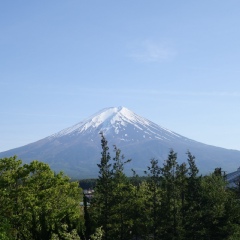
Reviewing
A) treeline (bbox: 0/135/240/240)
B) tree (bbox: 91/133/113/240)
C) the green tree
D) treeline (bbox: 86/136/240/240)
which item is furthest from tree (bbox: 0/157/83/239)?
the green tree

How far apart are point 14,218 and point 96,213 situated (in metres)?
10.7

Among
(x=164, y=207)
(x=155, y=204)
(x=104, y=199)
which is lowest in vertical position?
(x=164, y=207)

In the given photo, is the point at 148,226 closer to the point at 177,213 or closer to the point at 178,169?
the point at 177,213

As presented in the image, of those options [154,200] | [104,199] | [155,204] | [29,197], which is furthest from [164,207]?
[29,197]

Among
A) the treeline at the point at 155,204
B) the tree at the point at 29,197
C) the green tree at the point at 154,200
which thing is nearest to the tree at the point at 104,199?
the treeline at the point at 155,204

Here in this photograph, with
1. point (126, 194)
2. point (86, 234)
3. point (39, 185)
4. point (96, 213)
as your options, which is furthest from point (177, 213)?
point (86, 234)

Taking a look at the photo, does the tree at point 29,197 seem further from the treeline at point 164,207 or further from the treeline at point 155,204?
the treeline at point 164,207

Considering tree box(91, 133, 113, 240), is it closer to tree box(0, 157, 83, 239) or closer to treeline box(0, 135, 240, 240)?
treeline box(0, 135, 240, 240)

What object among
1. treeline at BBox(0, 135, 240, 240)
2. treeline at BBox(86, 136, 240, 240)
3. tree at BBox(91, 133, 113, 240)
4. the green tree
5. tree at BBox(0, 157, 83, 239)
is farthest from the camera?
the green tree

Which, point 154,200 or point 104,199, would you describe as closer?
point 104,199

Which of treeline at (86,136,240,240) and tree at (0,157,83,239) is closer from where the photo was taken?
tree at (0,157,83,239)

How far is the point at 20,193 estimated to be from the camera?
1496 inches

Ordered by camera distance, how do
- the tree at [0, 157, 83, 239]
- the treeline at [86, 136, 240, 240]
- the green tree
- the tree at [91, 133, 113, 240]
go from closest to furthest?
the tree at [0, 157, 83, 239] < the tree at [91, 133, 113, 240] < the treeline at [86, 136, 240, 240] < the green tree

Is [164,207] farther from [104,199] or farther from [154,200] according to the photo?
[104,199]
